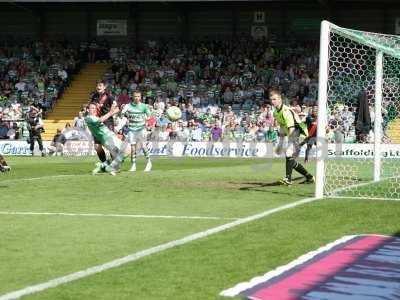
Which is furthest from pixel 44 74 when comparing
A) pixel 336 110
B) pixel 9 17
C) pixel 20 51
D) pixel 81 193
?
pixel 81 193

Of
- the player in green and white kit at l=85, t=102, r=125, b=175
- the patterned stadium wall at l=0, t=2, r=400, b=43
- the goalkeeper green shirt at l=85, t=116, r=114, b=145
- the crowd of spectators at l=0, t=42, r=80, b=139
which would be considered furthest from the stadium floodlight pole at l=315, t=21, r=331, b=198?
the patterned stadium wall at l=0, t=2, r=400, b=43

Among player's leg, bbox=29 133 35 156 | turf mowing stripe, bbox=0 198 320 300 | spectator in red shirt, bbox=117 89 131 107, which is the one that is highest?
spectator in red shirt, bbox=117 89 131 107

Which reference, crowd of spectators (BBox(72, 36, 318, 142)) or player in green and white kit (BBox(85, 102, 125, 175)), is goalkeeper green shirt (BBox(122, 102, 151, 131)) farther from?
crowd of spectators (BBox(72, 36, 318, 142))

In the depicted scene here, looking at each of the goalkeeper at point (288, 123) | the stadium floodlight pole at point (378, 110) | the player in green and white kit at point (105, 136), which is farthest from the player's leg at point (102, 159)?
the stadium floodlight pole at point (378, 110)

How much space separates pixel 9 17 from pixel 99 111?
30.7 metres

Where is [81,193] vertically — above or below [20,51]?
below

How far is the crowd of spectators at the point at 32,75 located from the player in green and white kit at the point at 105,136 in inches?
785

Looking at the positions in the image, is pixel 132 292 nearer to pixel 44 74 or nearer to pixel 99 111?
pixel 99 111

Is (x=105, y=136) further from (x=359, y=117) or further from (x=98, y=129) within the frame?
(x=359, y=117)

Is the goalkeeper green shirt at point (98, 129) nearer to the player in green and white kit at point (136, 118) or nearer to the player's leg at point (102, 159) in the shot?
the player's leg at point (102, 159)

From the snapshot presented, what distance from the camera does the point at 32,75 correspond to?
143ft

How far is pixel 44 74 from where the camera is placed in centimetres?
4366

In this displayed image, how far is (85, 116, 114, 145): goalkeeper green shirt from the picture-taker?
61.6 ft

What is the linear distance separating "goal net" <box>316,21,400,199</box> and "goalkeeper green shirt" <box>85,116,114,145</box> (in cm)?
518
